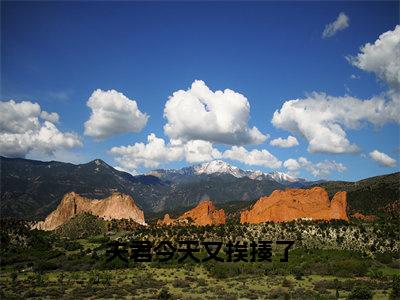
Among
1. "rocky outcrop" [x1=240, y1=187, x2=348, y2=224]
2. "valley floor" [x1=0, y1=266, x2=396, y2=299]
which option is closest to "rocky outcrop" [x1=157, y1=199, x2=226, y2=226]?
"rocky outcrop" [x1=240, y1=187, x2=348, y2=224]

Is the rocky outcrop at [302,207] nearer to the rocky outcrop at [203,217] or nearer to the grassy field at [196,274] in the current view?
the rocky outcrop at [203,217]

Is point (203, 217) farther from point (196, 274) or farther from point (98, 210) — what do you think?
point (196, 274)

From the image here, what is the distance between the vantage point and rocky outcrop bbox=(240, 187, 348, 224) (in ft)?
459

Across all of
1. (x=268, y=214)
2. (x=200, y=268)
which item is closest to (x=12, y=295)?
(x=200, y=268)

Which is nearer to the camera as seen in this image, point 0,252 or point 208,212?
point 0,252

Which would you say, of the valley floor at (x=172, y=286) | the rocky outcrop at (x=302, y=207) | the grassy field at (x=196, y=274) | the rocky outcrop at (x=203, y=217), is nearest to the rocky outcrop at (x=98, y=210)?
the rocky outcrop at (x=203, y=217)

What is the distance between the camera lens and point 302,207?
475 feet

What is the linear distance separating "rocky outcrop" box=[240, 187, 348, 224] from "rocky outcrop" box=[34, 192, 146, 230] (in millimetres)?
57832

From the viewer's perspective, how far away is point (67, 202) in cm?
19550

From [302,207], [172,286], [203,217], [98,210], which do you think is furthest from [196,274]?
[98,210]

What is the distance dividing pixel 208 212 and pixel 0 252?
72.4 m

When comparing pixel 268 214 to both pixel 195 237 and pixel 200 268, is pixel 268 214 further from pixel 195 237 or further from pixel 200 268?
pixel 200 268

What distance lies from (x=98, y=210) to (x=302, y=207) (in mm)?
89901

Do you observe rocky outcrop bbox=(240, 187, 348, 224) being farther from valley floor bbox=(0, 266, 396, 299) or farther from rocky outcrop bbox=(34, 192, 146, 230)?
rocky outcrop bbox=(34, 192, 146, 230)
